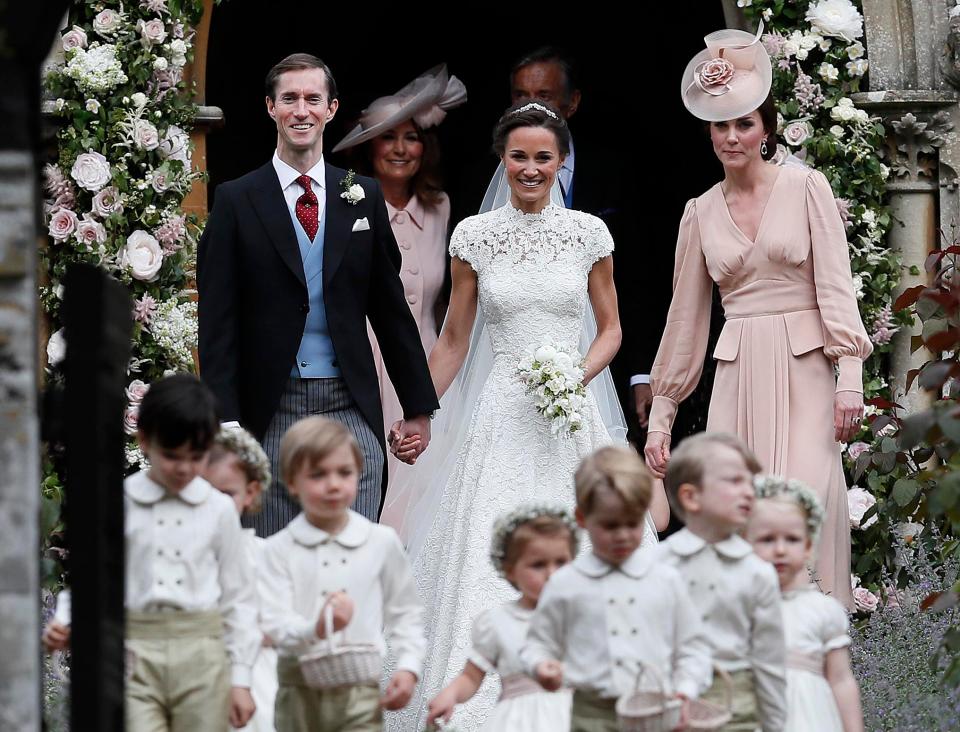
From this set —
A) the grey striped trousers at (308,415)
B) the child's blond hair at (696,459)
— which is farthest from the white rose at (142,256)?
the child's blond hair at (696,459)

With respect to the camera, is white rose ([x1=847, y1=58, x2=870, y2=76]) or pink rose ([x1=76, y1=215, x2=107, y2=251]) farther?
white rose ([x1=847, y1=58, x2=870, y2=76])

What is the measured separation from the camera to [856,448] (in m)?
7.57

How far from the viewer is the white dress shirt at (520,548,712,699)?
4023mm

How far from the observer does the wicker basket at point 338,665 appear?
4273 millimetres

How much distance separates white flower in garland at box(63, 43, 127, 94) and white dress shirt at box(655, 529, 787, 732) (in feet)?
13.3

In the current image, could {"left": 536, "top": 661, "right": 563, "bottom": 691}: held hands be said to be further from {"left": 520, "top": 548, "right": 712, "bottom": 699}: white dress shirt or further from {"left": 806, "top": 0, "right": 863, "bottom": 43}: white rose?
{"left": 806, "top": 0, "right": 863, "bottom": 43}: white rose

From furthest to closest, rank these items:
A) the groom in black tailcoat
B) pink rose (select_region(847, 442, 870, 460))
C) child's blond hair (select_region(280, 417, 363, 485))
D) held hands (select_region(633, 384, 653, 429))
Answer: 1. held hands (select_region(633, 384, 653, 429))
2. pink rose (select_region(847, 442, 870, 460))
3. the groom in black tailcoat
4. child's blond hair (select_region(280, 417, 363, 485))

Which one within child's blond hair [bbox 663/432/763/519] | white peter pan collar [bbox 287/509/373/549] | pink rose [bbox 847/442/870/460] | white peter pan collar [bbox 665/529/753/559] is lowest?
white peter pan collar [bbox 665/529/753/559]

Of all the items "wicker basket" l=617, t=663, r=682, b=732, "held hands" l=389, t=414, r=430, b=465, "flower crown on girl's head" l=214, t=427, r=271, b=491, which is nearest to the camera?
"wicker basket" l=617, t=663, r=682, b=732

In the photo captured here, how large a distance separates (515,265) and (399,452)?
842 mm

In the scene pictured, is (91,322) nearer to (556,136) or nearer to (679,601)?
(679,601)

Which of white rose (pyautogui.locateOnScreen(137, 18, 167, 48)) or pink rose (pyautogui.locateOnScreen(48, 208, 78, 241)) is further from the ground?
white rose (pyautogui.locateOnScreen(137, 18, 167, 48))

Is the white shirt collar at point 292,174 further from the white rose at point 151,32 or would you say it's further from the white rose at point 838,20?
the white rose at point 838,20

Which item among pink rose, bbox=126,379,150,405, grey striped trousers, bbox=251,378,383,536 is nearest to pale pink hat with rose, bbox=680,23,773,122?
grey striped trousers, bbox=251,378,383,536
